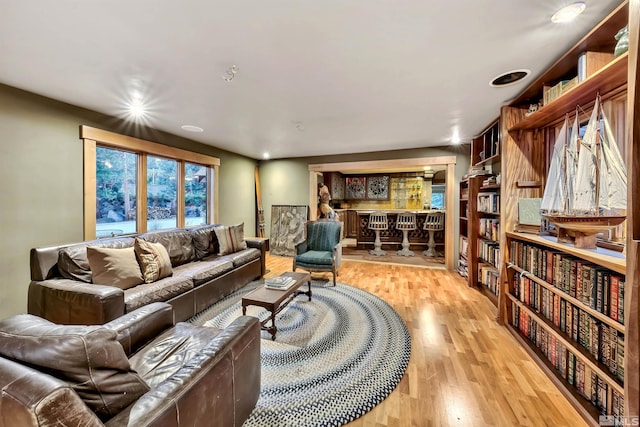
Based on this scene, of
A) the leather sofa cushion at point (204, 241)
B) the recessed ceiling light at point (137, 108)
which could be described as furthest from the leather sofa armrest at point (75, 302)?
the recessed ceiling light at point (137, 108)

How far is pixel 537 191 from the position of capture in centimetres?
257

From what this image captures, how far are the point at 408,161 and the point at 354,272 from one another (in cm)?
238

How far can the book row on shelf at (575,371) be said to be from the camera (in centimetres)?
144

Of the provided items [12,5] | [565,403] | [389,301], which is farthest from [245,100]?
[565,403]

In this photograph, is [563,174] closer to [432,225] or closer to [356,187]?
[432,225]

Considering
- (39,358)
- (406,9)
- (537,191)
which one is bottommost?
(39,358)

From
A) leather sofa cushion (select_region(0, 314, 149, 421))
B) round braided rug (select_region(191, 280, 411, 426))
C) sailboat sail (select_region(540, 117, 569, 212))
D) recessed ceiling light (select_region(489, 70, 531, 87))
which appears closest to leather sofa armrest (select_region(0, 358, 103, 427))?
leather sofa cushion (select_region(0, 314, 149, 421))

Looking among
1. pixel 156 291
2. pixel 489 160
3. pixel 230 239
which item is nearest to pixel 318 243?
pixel 230 239

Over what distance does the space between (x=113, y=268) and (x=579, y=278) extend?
3637mm

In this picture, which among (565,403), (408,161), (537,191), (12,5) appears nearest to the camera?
(12,5)

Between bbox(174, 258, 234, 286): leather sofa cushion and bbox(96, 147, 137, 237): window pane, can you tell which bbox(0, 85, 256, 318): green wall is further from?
bbox(174, 258, 234, 286): leather sofa cushion

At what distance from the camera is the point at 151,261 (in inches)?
102

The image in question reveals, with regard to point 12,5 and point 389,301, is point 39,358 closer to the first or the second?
point 12,5

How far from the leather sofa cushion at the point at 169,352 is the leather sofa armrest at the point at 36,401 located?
0.56 m
